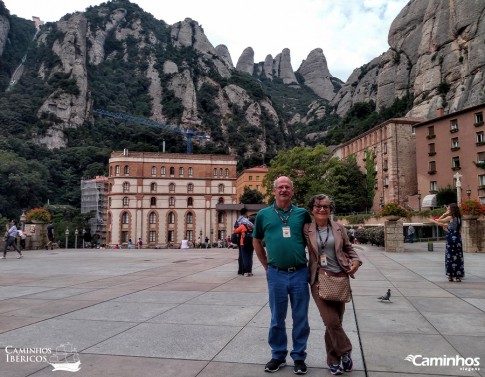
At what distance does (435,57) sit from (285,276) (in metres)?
82.9

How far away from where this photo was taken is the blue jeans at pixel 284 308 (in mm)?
3773

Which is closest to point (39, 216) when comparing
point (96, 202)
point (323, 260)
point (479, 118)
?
point (323, 260)

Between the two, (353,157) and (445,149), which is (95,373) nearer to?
(445,149)

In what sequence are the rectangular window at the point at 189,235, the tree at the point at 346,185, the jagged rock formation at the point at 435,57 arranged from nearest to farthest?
the tree at the point at 346,185, the jagged rock formation at the point at 435,57, the rectangular window at the point at 189,235

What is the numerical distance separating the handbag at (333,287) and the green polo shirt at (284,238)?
0.94ft

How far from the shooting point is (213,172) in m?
77.1

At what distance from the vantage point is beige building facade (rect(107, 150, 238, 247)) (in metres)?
72.9

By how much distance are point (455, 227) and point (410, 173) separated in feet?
179

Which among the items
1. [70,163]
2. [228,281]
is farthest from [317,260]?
[70,163]

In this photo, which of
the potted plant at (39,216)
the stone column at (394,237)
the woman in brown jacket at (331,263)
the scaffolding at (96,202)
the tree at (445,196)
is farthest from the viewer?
the scaffolding at (96,202)

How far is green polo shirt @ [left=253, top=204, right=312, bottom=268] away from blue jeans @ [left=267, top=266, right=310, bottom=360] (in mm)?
131

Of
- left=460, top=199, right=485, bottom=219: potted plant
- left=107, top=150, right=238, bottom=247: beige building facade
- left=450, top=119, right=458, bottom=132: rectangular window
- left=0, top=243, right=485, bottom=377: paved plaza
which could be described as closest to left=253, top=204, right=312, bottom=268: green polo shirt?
left=0, top=243, right=485, bottom=377: paved plaza

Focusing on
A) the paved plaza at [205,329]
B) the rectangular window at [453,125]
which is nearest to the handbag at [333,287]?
the paved plaza at [205,329]

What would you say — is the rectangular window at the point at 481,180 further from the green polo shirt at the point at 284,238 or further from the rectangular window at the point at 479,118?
the green polo shirt at the point at 284,238
